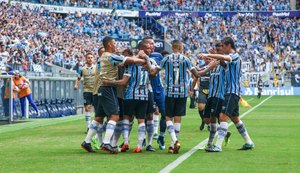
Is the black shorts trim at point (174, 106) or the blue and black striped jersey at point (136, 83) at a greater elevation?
the blue and black striped jersey at point (136, 83)

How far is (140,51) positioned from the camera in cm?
1452

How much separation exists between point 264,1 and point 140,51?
7129 centimetres

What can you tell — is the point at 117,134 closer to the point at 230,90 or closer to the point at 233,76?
the point at 230,90

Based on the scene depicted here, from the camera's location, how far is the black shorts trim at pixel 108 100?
14.6 meters

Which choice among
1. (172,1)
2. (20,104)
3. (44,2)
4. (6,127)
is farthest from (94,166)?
(172,1)

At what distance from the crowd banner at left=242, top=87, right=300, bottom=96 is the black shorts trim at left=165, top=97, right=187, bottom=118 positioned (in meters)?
51.1

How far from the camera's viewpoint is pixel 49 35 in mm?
52000

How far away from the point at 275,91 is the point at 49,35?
915 inches

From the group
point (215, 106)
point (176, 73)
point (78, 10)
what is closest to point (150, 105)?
point (176, 73)

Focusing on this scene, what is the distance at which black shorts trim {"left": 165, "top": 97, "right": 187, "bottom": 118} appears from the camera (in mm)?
14961

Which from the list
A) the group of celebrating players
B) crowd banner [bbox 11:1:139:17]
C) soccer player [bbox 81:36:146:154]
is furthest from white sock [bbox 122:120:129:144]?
crowd banner [bbox 11:1:139:17]

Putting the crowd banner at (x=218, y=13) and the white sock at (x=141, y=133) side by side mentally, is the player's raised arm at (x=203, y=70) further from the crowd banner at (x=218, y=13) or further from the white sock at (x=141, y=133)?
the crowd banner at (x=218, y=13)

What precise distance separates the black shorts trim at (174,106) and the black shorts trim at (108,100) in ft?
3.36

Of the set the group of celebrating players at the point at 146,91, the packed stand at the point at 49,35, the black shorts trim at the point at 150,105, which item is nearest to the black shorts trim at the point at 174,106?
the group of celebrating players at the point at 146,91
